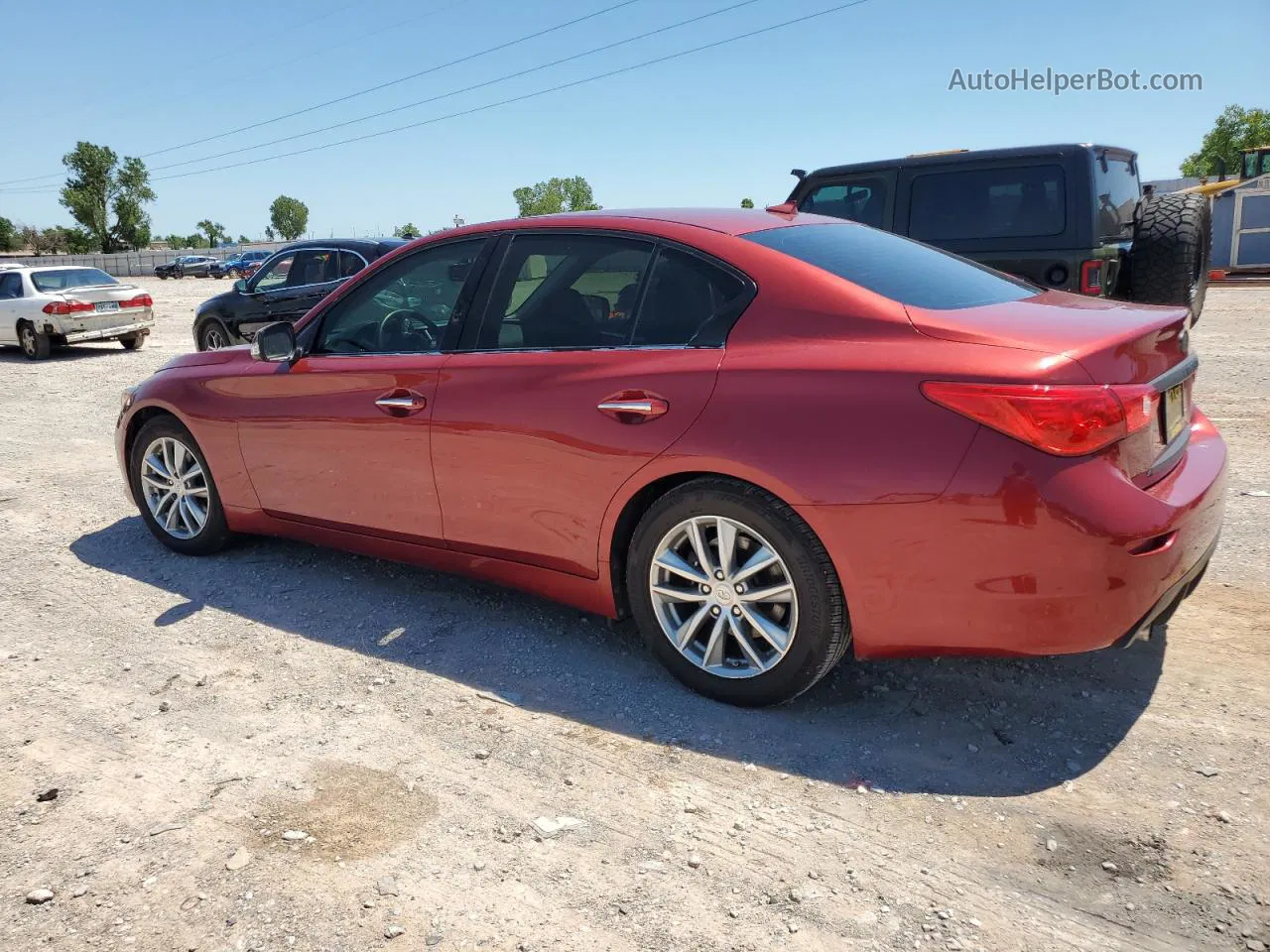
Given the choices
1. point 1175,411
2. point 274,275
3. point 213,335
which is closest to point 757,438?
point 1175,411

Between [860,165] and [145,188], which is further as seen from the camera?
[145,188]

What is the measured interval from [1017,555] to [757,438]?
32.8 inches

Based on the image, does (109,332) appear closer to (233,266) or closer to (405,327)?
(405,327)

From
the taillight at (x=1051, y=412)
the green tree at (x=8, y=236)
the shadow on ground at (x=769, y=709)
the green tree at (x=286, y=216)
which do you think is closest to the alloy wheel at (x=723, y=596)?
the shadow on ground at (x=769, y=709)

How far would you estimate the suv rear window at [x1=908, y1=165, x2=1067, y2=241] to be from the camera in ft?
26.0

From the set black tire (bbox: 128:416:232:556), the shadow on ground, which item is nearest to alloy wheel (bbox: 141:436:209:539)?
black tire (bbox: 128:416:232:556)

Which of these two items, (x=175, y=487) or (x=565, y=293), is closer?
(x=565, y=293)

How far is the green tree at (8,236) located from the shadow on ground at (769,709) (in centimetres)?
12593

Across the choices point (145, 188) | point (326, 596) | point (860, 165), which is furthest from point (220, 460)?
point (145, 188)

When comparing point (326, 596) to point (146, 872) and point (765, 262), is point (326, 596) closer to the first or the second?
point (146, 872)

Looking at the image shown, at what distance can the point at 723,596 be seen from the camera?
3.30 meters

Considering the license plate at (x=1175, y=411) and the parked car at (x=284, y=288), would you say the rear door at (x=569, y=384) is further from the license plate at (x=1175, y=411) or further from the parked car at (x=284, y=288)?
the parked car at (x=284, y=288)

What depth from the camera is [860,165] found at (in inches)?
352

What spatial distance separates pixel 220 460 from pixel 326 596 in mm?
947
